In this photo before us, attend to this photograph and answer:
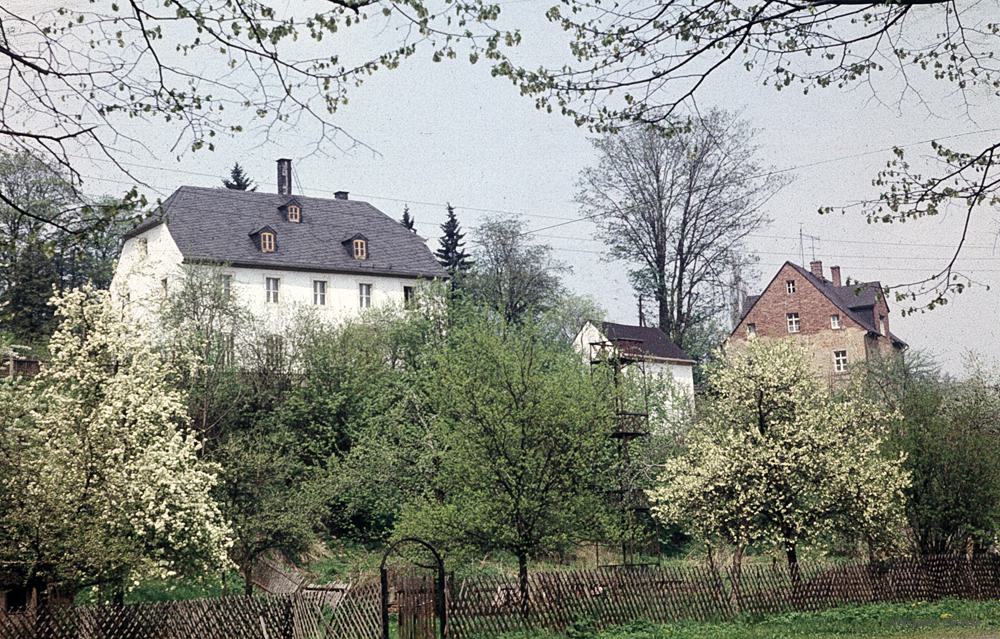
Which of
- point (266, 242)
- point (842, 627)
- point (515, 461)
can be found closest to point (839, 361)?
point (266, 242)

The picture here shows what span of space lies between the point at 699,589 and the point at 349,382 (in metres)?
19.6

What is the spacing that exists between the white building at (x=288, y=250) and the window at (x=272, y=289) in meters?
0.05

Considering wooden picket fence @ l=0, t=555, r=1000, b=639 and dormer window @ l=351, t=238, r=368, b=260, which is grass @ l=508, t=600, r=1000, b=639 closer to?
wooden picket fence @ l=0, t=555, r=1000, b=639

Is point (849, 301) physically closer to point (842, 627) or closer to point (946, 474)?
point (946, 474)

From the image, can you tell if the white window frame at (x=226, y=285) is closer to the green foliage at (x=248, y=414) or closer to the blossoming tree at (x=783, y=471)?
the green foliage at (x=248, y=414)

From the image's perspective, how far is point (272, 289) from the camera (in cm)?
5353

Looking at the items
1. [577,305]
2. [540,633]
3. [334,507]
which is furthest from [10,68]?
[577,305]

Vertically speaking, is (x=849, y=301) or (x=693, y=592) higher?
(x=849, y=301)

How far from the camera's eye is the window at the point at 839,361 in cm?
6037

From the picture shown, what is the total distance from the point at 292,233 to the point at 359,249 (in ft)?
12.0

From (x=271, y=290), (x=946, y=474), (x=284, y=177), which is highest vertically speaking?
(x=284, y=177)

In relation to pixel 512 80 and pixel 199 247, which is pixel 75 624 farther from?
pixel 199 247

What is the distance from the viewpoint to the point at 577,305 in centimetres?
6706

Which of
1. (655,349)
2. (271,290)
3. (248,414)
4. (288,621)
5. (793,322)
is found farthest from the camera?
(793,322)
